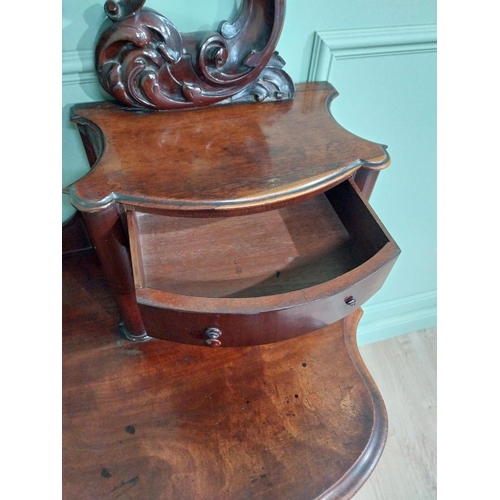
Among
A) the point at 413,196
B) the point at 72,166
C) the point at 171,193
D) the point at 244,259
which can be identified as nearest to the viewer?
the point at 171,193

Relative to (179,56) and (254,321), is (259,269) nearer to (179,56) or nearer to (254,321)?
(254,321)

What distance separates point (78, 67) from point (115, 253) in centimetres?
27

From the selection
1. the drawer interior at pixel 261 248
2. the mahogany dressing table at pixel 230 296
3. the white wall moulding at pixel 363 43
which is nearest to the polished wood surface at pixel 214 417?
the mahogany dressing table at pixel 230 296

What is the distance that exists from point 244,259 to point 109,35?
1.13 ft

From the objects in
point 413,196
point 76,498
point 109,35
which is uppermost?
point 109,35

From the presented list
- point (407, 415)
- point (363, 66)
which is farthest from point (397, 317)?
point (363, 66)

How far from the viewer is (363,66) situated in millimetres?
729

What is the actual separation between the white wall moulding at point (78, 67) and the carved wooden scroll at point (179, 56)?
0.02m

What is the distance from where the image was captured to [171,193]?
49 cm

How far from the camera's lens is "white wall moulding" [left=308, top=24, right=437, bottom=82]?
67cm

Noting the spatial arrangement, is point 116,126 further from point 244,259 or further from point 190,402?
point 190,402

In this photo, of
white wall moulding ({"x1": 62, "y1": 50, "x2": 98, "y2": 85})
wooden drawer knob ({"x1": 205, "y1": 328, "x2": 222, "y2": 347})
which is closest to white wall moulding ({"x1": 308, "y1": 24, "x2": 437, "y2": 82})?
white wall moulding ({"x1": 62, "y1": 50, "x2": 98, "y2": 85})

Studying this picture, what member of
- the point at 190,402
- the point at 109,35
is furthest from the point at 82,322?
the point at 109,35

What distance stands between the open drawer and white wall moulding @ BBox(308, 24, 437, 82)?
21cm
